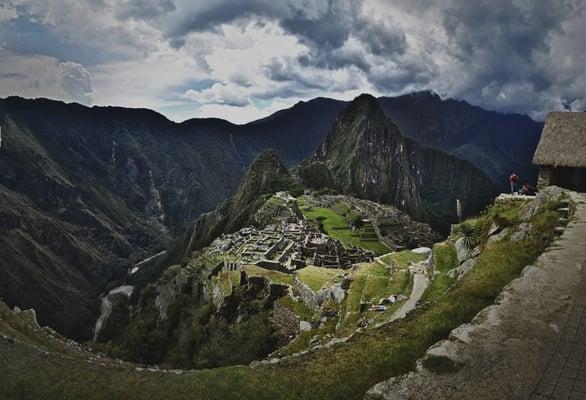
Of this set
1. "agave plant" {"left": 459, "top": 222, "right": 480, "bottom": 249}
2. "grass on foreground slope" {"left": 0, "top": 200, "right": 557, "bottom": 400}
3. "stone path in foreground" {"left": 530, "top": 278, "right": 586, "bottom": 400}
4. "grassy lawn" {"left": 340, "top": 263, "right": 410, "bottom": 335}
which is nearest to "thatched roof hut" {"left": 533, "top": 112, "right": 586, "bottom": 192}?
"agave plant" {"left": 459, "top": 222, "right": 480, "bottom": 249}

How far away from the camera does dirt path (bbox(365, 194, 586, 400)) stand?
37.9ft

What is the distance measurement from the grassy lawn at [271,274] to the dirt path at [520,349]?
37.3 meters

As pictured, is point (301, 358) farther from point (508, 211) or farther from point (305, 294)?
point (305, 294)

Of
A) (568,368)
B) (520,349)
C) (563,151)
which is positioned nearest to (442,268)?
(563,151)

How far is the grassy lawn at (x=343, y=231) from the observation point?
10219cm

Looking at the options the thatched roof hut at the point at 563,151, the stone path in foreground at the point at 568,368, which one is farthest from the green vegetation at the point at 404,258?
the stone path in foreground at the point at 568,368

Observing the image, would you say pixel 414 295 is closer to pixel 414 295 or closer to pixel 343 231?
pixel 414 295

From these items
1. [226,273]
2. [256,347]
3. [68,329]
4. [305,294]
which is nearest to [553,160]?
[305,294]

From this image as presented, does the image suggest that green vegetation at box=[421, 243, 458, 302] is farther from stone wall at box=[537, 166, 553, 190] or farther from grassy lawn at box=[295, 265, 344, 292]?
grassy lawn at box=[295, 265, 344, 292]

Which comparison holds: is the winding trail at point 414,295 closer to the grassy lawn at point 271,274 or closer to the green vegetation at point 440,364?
the green vegetation at point 440,364

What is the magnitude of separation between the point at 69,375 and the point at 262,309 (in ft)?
98.4

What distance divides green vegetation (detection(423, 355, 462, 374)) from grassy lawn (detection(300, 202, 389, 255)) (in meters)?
78.2

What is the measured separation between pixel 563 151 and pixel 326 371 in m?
28.1

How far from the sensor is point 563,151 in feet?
114
